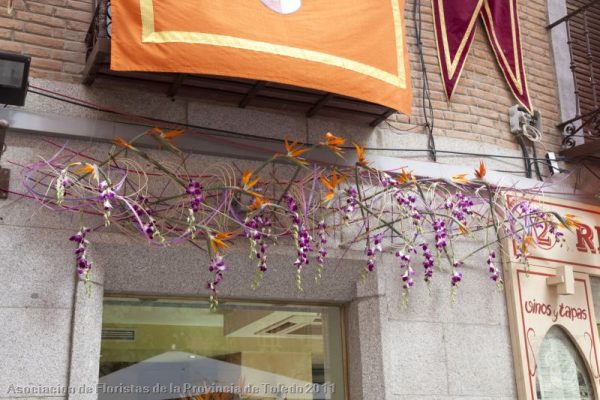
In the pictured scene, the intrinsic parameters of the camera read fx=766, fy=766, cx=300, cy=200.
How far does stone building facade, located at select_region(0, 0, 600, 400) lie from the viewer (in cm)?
510

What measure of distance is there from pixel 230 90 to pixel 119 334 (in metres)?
2.06

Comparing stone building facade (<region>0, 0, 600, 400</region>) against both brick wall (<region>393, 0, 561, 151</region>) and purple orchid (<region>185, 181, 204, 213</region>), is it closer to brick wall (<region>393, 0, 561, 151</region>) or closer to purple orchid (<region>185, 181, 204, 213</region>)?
brick wall (<region>393, 0, 561, 151</region>)

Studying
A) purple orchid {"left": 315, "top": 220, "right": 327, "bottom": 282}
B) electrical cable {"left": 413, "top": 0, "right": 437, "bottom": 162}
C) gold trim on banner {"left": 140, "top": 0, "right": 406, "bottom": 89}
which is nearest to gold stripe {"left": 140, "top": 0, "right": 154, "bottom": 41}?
gold trim on banner {"left": 140, "top": 0, "right": 406, "bottom": 89}

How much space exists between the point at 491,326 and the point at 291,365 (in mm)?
1763

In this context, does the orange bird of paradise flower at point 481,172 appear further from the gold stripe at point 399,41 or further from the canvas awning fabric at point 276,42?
the gold stripe at point 399,41

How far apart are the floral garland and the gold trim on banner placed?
Result: 0.61 meters

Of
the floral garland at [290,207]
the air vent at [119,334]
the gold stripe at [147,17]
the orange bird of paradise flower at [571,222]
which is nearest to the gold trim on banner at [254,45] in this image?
the gold stripe at [147,17]

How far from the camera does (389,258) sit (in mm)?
6367

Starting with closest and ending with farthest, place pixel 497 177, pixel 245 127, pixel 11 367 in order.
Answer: pixel 11 367, pixel 245 127, pixel 497 177

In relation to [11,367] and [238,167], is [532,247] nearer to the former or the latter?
[238,167]

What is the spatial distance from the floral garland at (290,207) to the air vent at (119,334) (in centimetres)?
74

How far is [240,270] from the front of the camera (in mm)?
6004

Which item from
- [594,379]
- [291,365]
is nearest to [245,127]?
[291,365]

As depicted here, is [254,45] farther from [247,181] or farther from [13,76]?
[13,76]
